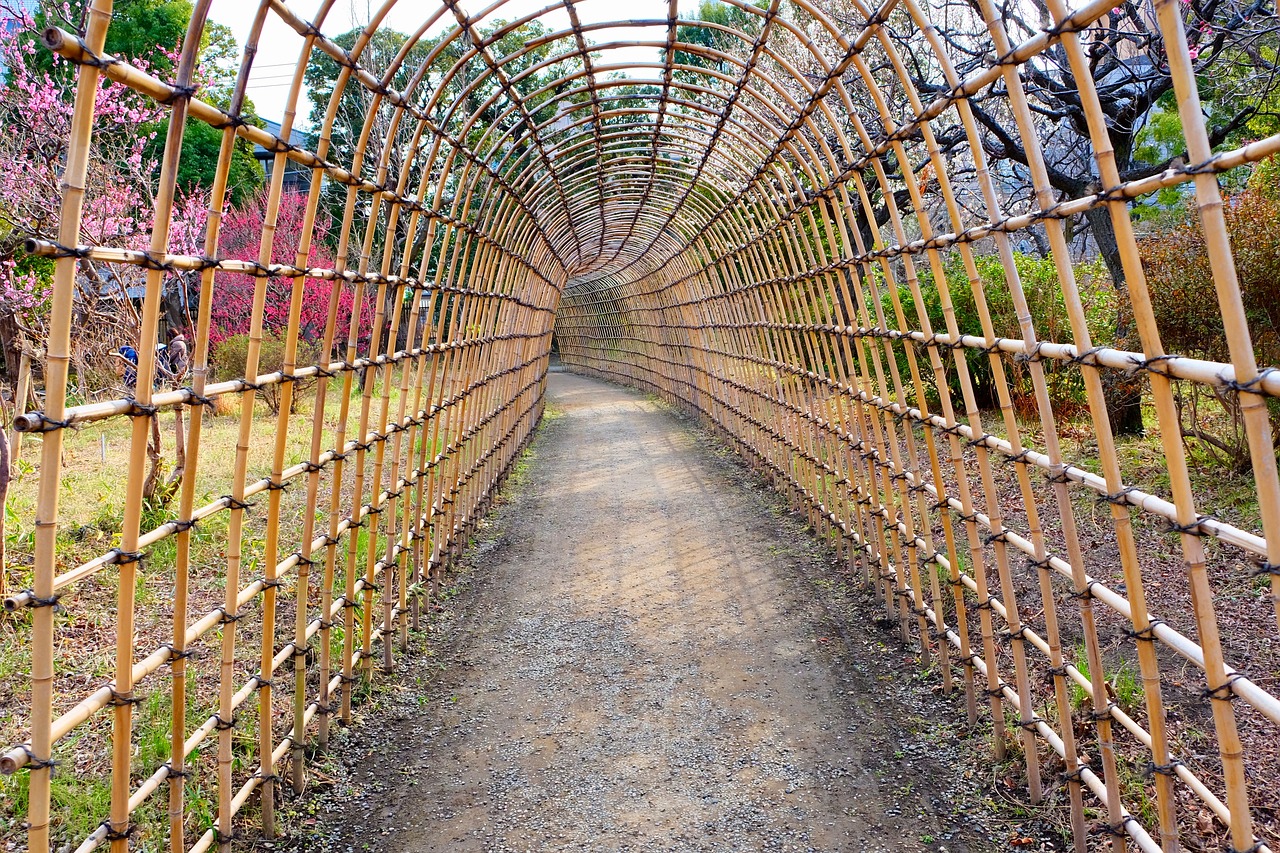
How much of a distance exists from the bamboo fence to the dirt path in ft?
0.78

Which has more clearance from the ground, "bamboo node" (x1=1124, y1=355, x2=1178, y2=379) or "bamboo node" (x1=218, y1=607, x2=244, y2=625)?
"bamboo node" (x1=1124, y1=355, x2=1178, y2=379)

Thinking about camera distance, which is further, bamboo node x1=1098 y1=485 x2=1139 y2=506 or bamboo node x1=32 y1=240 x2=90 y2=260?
bamboo node x1=1098 y1=485 x2=1139 y2=506

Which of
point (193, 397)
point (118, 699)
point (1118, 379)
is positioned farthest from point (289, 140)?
point (1118, 379)

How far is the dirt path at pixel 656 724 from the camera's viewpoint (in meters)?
2.68

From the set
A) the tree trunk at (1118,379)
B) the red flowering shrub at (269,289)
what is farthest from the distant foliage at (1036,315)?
the red flowering shrub at (269,289)

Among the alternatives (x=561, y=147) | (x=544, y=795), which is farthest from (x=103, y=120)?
(x=544, y=795)

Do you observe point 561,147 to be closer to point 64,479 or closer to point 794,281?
point 794,281

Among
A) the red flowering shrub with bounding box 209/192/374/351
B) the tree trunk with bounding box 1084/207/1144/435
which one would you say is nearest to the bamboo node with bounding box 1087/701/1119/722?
the tree trunk with bounding box 1084/207/1144/435

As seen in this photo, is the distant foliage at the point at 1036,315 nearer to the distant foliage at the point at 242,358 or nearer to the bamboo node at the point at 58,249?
the bamboo node at the point at 58,249

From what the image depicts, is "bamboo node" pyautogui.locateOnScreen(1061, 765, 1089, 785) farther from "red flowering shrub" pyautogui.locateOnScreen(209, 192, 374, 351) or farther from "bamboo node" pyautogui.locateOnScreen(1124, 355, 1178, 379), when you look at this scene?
"red flowering shrub" pyautogui.locateOnScreen(209, 192, 374, 351)

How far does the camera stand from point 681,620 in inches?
168

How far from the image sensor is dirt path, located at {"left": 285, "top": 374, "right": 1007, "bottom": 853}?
2676 millimetres

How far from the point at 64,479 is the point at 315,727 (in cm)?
461

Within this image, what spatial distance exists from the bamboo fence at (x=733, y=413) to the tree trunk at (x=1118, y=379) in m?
0.44
